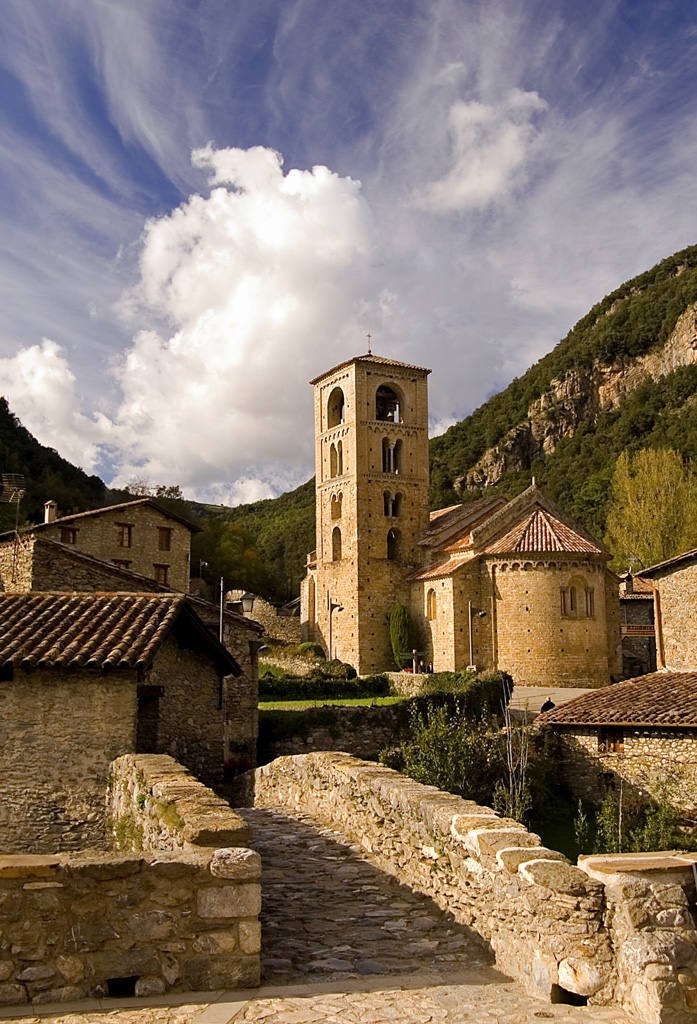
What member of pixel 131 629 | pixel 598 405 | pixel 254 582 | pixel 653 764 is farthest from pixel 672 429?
pixel 131 629

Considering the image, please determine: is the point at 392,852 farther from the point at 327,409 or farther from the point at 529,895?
the point at 327,409

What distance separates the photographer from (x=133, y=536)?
35.8 metres

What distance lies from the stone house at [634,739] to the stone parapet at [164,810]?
14.8 meters

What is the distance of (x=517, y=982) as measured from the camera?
5488 millimetres

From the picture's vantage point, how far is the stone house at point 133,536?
34438 mm

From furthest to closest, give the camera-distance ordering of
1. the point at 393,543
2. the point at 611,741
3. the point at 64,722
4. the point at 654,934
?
the point at 393,543
the point at 611,741
the point at 64,722
the point at 654,934

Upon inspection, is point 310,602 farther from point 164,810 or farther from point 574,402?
point 574,402

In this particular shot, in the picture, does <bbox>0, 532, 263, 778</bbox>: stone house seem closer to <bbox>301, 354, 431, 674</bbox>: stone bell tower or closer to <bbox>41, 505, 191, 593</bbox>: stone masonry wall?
<bbox>41, 505, 191, 593</bbox>: stone masonry wall

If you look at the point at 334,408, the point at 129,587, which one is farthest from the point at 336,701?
the point at 334,408

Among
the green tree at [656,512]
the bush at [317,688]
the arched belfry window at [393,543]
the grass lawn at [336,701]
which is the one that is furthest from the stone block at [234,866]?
the green tree at [656,512]

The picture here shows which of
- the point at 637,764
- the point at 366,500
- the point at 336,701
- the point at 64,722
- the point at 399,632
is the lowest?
the point at 637,764

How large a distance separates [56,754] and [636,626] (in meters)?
40.6

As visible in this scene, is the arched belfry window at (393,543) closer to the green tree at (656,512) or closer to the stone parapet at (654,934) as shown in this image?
the green tree at (656,512)

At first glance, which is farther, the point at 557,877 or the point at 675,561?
the point at 675,561
